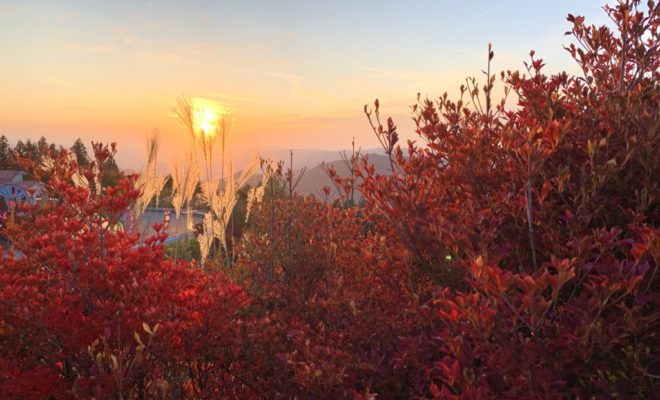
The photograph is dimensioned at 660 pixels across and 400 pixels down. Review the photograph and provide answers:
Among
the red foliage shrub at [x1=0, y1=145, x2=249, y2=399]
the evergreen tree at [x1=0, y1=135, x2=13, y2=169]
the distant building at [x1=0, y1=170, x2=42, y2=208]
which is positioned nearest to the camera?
the red foliage shrub at [x1=0, y1=145, x2=249, y2=399]

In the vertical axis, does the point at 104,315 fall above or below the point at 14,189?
above

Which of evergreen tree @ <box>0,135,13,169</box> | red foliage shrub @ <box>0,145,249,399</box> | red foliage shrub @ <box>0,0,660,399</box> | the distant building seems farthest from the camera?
evergreen tree @ <box>0,135,13,169</box>

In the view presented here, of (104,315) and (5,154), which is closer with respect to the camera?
(104,315)

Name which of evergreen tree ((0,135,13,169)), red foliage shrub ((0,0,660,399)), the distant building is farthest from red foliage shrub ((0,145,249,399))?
evergreen tree ((0,135,13,169))

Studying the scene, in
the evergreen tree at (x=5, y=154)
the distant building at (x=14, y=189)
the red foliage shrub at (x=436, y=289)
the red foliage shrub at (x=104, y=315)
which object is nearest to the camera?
the red foliage shrub at (x=436, y=289)

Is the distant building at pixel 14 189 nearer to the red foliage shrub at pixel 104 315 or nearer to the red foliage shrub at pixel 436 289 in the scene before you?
the red foliage shrub at pixel 104 315

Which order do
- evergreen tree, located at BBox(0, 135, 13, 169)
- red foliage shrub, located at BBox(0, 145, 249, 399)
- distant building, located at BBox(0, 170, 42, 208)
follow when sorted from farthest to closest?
1. evergreen tree, located at BBox(0, 135, 13, 169)
2. distant building, located at BBox(0, 170, 42, 208)
3. red foliage shrub, located at BBox(0, 145, 249, 399)

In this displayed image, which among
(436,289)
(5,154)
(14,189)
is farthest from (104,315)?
(5,154)

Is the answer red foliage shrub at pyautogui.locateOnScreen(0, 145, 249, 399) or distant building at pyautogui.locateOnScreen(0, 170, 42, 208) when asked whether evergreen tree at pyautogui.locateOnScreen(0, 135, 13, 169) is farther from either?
red foliage shrub at pyautogui.locateOnScreen(0, 145, 249, 399)

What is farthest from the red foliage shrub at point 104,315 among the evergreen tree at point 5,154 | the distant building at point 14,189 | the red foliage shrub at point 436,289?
the evergreen tree at point 5,154

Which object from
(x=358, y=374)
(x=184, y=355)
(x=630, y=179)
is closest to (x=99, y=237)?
(x=184, y=355)

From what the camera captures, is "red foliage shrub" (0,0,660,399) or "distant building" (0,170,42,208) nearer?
"red foliage shrub" (0,0,660,399)

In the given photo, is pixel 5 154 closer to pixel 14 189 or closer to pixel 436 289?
pixel 14 189

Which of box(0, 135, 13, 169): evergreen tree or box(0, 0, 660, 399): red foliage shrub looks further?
box(0, 135, 13, 169): evergreen tree
